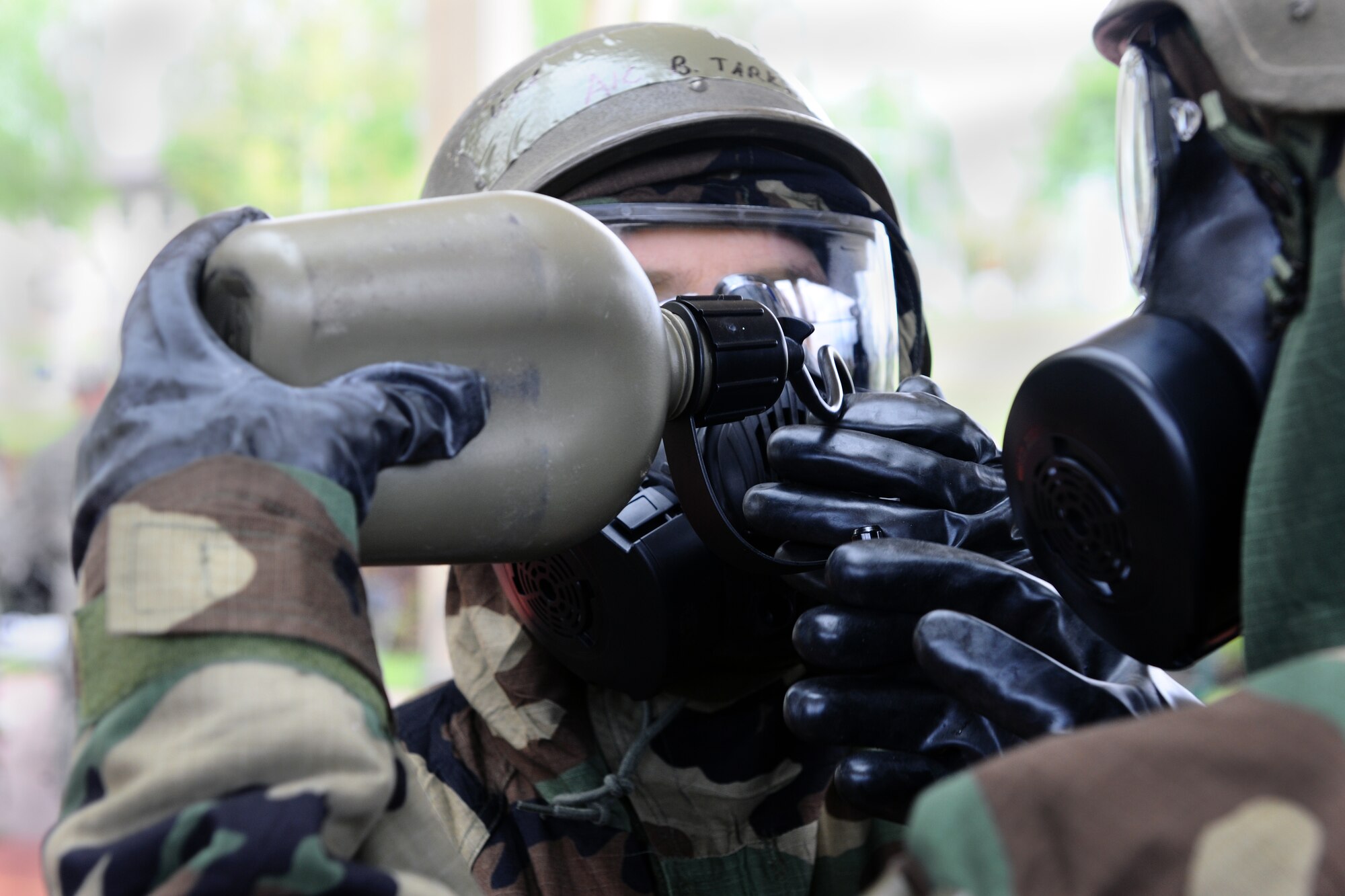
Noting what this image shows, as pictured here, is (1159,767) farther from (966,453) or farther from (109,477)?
(966,453)

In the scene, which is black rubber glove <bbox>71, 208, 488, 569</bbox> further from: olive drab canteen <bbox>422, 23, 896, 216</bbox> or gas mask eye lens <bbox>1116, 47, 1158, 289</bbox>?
olive drab canteen <bbox>422, 23, 896, 216</bbox>

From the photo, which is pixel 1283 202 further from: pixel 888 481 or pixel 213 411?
pixel 213 411

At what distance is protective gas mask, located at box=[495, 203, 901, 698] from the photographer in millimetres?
1015

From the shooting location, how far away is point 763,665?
117cm

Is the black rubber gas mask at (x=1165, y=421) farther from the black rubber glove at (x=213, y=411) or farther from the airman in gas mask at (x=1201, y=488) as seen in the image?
the black rubber glove at (x=213, y=411)

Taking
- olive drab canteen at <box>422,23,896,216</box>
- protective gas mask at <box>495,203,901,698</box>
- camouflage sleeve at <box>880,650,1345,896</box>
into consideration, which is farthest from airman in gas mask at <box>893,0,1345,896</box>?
olive drab canteen at <box>422,23,896,216</box>

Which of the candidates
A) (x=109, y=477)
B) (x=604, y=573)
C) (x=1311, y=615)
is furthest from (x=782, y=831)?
(x=109, y=477)

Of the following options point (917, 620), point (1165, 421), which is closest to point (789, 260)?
point (917, 620)

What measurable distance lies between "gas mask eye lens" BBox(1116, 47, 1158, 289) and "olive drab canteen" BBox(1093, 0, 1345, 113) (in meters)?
0.11

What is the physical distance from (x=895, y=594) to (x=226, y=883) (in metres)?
0.55

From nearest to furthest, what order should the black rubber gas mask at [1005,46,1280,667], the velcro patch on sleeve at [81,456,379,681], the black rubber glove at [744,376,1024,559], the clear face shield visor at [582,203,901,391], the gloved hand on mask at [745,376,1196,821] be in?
the velcro patch on sleeve at [81,456,379,681], the black rubber gas mask at [1005,46,1280,667], the gloved hand on mask at [745,376,1196,821], the black rubber glove at [744,376,1024,559], the clear face shield visor at [582,203,901,391]

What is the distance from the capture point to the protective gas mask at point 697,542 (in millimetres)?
1015

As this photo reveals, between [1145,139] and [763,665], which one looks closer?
[1145,139]

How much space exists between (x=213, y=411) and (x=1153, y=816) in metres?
0.46
